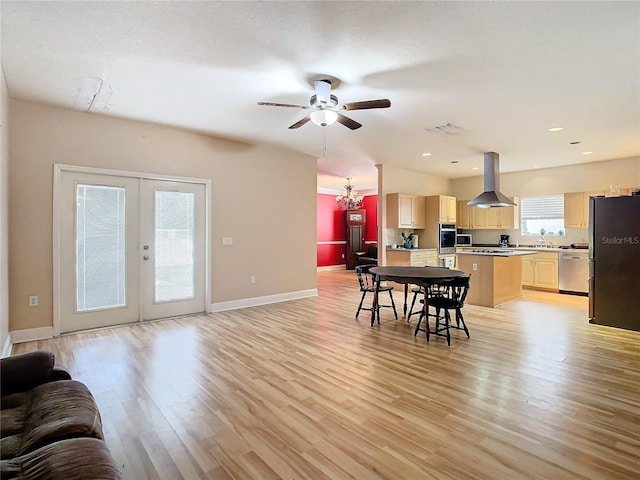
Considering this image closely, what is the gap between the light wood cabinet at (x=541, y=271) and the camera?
7.15 metres

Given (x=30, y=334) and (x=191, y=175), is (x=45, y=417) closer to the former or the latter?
(x=30, y=334)

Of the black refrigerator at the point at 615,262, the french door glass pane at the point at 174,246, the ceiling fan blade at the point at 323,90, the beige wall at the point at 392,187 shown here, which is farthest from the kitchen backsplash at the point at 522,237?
the french door glass pane at the point at 174,246

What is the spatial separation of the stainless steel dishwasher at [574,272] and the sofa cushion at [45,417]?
808cm

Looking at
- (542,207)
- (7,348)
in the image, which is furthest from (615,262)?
(7,348)

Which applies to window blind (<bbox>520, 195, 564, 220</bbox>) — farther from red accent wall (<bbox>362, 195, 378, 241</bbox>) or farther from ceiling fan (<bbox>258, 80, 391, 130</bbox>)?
ceiling fan (<bbox>258, 80, 391, 130</bbox>)

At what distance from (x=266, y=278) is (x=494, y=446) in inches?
180

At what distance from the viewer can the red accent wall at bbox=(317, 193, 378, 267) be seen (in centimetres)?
1135

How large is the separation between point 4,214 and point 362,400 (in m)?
4.03

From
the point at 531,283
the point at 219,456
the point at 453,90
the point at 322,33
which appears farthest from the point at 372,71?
the point at 531,283

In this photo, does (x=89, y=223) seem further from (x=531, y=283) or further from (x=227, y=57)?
(x=531, y=283)

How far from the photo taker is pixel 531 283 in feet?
24.6

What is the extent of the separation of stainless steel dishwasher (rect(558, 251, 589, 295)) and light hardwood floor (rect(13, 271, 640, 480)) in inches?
107

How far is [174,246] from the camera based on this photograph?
507 cm

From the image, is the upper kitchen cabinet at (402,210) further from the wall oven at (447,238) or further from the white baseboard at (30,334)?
the white baseboard at (30,334)
